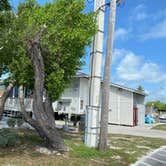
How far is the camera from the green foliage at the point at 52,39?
11164 mm

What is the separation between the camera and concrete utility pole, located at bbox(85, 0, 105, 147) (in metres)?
12.7

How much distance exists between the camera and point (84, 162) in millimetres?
9523

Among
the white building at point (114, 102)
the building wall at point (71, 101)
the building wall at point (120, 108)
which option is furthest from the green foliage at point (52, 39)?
the building wall at point (120, 108)

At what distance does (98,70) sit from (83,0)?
2845 mm

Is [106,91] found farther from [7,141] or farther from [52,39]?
[7,141]

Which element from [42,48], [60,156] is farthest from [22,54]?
[60,156]

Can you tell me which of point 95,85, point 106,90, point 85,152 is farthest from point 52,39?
point 85,152

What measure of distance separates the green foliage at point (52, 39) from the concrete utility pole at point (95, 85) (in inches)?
18.9

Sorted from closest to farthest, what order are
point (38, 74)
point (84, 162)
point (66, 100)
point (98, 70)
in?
point (84, 162) → point (38, 74) → point (98, 70) → point (66, 100)

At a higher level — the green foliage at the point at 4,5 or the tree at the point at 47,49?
the green foliage at the point at 4,5

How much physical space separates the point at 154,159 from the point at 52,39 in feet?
19.2

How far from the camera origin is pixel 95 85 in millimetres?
13109

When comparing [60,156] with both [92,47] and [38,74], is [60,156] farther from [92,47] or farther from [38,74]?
[92,47]

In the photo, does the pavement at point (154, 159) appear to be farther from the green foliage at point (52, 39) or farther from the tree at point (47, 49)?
the green foliage at point (52, 39)
